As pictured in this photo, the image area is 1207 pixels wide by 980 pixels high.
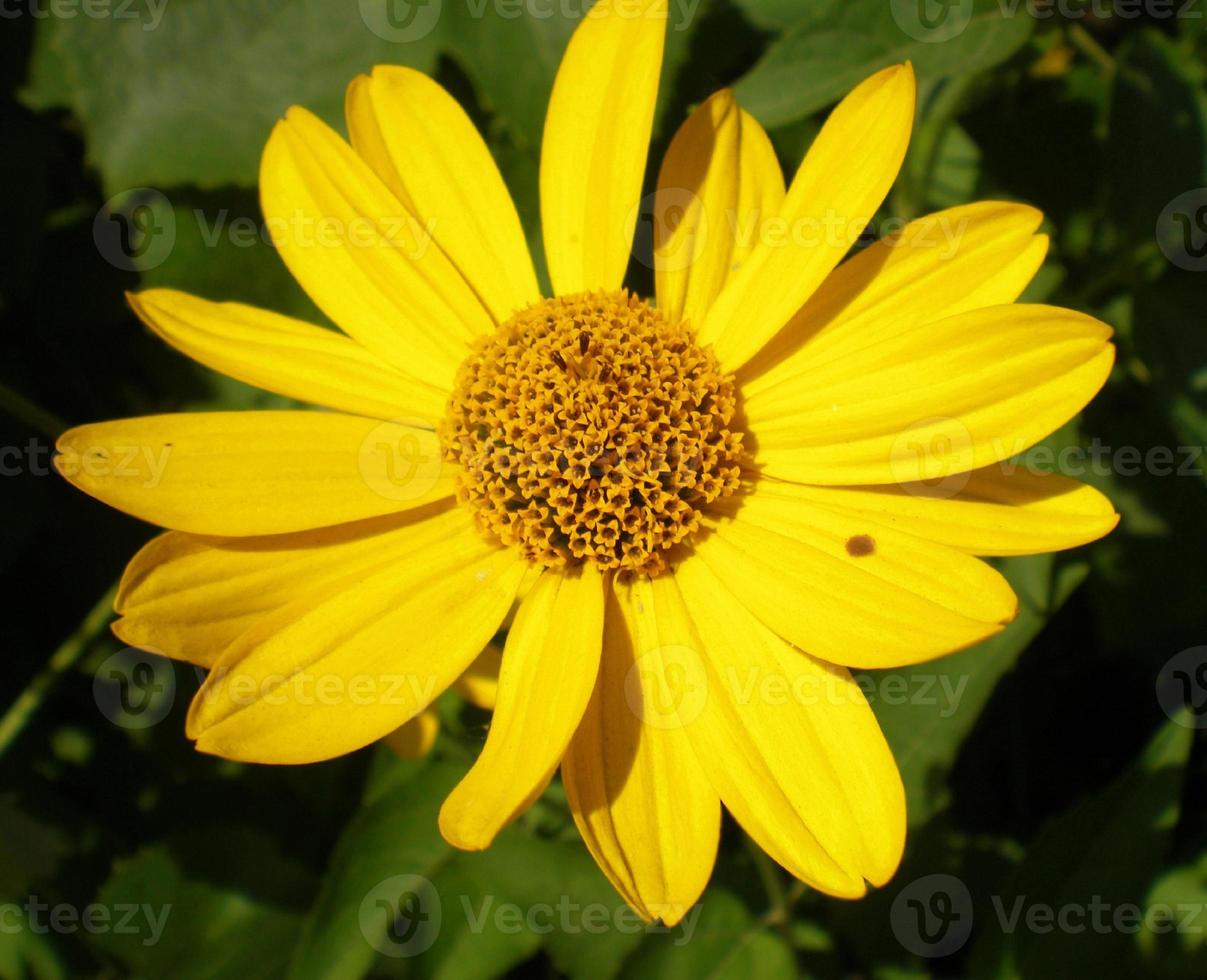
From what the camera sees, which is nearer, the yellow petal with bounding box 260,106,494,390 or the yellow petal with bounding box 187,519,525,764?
the yellow petal with bounding box 187,519,525,764

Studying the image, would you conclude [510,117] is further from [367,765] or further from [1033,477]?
[367,765]

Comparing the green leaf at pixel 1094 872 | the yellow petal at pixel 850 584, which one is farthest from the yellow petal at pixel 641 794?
the green leaf at pixel 1094 872

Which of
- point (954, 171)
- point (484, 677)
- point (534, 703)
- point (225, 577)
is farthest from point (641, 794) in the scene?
point (954, 171)

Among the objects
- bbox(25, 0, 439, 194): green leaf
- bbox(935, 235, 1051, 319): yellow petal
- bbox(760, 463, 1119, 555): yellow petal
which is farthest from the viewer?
bbox(25, 0, 439, 194): green leaf

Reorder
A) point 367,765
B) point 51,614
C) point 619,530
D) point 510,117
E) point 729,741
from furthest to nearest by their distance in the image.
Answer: point 51,614, point 367,765, point 510,117, point 619,530, point 729,741

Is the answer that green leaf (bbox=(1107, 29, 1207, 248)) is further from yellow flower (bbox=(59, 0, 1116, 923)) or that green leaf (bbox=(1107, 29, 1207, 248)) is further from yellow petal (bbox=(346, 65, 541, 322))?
yellow petal (bbox=(346, 65, 541, 322))

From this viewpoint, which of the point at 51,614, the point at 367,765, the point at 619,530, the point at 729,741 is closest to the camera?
the point at 729,741

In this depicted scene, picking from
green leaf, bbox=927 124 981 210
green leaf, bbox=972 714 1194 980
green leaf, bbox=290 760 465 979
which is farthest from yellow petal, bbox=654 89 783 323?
green leaf, bbox=972 714 1194 980

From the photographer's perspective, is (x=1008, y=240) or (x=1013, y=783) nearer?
(x=1008, y=240)

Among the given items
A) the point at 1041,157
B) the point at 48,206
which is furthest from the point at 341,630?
the point at 1041,157
